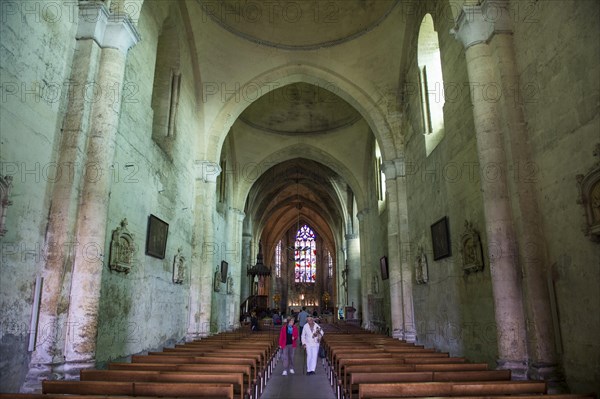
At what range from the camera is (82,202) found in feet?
19.7

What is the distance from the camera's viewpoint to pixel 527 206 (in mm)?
5762

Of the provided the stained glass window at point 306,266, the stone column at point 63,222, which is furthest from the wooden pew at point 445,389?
the stained glass window at point 306,266

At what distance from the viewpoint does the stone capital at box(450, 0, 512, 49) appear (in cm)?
647

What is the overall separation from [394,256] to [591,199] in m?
9.13

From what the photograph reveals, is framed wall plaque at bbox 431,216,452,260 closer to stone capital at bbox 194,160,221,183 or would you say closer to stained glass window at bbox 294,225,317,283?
stone capital at bbox 194,160,221,183

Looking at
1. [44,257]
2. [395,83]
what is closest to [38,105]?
[44,257]

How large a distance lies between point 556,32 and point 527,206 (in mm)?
2243

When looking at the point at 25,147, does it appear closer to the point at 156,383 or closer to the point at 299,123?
the point at 156,383

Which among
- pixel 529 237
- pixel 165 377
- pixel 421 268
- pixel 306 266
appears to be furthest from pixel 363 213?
pixel 306 266

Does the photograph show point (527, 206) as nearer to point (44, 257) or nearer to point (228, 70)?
point (44, 257)

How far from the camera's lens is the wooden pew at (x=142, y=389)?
13.6 feet

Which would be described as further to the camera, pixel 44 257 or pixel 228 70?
pixel 228 70

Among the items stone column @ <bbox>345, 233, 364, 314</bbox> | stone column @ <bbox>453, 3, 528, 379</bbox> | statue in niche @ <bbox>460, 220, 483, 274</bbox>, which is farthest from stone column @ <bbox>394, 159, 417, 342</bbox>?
stone column @ <bbox>345, 233, 364, 314</bbox>

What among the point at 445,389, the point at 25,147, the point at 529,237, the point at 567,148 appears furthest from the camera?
the point at 529,237
